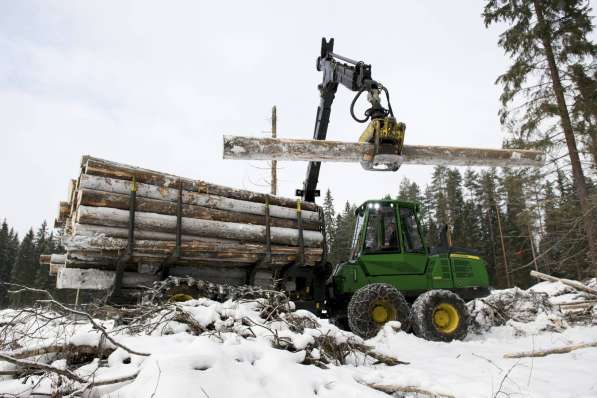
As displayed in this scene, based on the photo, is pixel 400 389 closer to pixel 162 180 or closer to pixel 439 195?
pixel 162 180

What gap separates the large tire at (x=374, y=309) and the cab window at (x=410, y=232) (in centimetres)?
133

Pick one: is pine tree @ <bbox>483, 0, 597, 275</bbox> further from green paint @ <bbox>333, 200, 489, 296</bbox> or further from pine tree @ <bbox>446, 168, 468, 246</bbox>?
pine tree @ <bbox>446, 168, 468, 246</bbox>

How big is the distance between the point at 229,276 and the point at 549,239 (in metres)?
13.0

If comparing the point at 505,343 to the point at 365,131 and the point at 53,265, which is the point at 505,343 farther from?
the point at 53,265

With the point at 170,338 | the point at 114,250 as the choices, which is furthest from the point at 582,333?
the point at 114,250

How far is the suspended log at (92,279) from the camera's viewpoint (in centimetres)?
625

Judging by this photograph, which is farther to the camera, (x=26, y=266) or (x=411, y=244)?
(x=26, y=266)

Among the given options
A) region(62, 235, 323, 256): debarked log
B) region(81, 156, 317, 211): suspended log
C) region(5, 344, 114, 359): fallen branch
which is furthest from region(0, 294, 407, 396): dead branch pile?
region(81, 156, 317, 211): suspended log

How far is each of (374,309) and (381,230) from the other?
176 cm

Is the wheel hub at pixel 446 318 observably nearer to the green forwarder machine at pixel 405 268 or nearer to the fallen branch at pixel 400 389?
the green forwarder machine at pixel 405 268

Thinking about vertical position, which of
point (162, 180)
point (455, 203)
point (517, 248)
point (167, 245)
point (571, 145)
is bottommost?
point (167, 245)

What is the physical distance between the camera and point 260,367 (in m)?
3.00

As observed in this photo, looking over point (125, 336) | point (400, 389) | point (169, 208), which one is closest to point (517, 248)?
point (169, 208)

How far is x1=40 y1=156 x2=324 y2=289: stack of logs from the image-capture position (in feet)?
19.7
